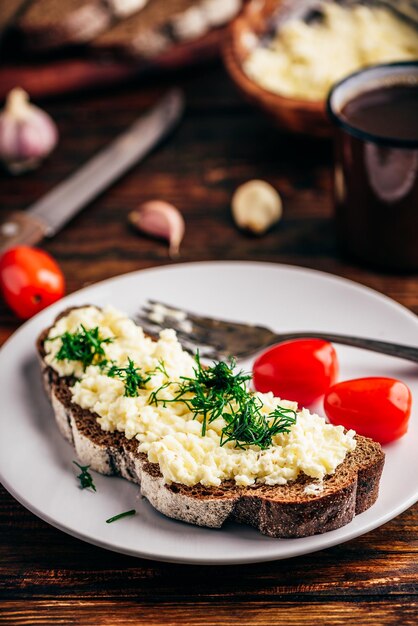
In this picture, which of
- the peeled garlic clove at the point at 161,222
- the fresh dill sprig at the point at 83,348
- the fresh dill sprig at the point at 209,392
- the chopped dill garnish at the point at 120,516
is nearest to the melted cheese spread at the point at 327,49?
the peeled garlic clove at the point at 161,222

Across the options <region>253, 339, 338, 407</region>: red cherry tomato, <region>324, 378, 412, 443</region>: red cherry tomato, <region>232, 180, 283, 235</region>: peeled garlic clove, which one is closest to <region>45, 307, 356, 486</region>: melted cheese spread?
<region>324, 378, 412, 443</region>: red cherry tomato

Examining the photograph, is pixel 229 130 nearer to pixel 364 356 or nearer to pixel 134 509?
pixel 364 356

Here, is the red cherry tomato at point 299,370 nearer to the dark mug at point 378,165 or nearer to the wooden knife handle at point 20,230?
the dark mug at point 378,165

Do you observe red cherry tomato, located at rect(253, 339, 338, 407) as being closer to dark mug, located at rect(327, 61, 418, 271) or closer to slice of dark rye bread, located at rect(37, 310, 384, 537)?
slice of dark rye bread, located at rect(37, 310, 384, 537)

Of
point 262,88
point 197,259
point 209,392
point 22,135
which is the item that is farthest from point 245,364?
point 22,135

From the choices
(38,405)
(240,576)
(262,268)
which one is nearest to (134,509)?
(240,576)

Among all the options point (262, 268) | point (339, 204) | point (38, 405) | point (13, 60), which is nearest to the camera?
point (38, 405)
